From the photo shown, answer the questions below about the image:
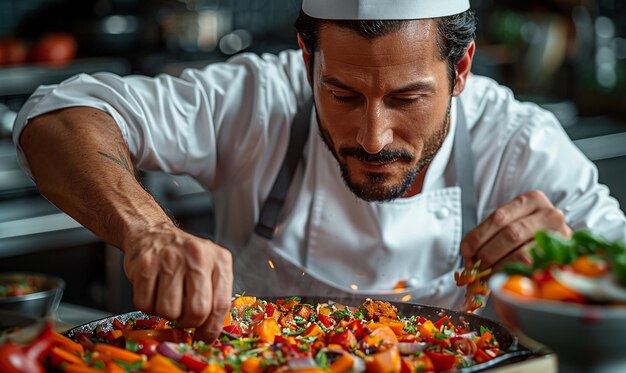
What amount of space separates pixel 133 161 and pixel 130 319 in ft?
2.59

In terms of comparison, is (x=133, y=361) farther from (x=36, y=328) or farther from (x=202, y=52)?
(x=202, y=52)

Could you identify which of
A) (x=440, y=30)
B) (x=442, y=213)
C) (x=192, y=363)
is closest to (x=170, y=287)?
(x=192, y=363)

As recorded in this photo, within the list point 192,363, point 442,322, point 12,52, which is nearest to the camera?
point 192,363

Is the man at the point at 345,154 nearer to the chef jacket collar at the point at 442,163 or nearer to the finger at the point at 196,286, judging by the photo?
the chef jacket collar at the point at 442,163

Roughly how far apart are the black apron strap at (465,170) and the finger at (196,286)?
125 cm

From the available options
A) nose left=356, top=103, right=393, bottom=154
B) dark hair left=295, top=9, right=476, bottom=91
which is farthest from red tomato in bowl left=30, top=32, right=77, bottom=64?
nose left=356, top=103, right=393, bottom=154

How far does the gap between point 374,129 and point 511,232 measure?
1.46 feet

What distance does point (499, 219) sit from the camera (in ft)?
7.43

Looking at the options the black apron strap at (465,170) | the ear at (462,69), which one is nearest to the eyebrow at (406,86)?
the ear at (462,69)

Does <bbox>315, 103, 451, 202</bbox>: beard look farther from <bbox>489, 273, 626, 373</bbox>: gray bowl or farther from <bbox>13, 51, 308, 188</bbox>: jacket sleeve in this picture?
<bbox>489, 273, 626, 373</bbox>: gray bowl

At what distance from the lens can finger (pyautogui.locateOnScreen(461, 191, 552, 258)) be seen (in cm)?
226

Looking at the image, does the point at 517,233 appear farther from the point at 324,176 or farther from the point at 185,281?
the point at 185,281

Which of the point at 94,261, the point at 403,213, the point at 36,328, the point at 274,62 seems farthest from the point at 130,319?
the point at 94,261

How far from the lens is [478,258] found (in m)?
2.28
